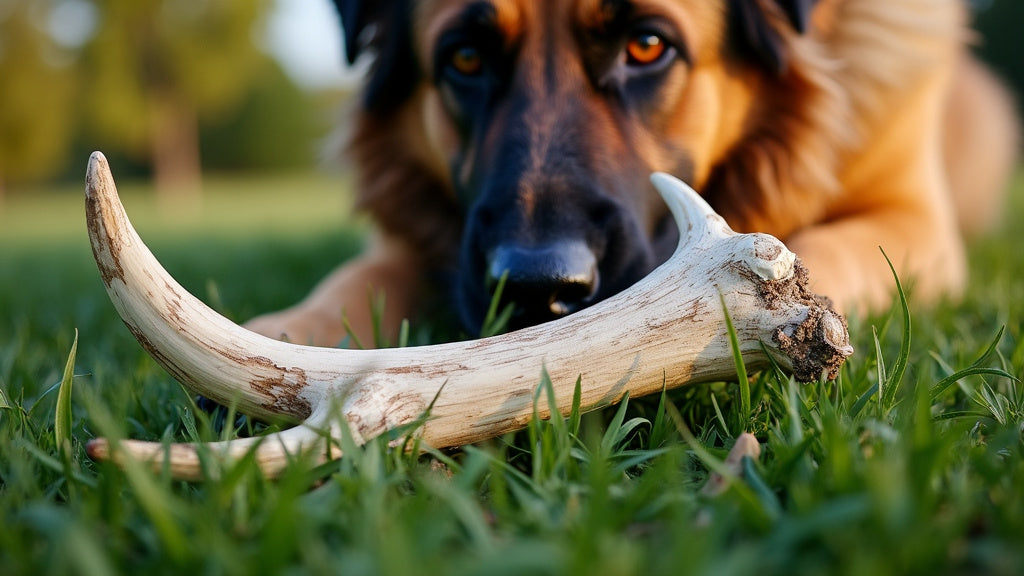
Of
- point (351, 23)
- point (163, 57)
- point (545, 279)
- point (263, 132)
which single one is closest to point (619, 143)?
point (545, 279)

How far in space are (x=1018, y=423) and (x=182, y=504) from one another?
1.21m

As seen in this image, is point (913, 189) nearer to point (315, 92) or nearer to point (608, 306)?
point (608, 306)

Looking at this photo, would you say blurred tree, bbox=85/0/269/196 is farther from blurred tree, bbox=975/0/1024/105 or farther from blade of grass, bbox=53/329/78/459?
blade of grass, bbox=53/329/78/459

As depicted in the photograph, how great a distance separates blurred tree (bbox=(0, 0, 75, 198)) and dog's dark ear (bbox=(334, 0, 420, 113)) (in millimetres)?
26616

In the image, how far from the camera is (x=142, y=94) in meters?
24.1

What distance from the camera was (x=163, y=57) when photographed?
2350cm

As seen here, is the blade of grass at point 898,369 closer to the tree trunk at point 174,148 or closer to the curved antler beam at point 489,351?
the curved antler beam at point 489,351

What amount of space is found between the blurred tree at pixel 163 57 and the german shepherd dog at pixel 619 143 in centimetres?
2297

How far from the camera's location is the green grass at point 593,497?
0.77 metres

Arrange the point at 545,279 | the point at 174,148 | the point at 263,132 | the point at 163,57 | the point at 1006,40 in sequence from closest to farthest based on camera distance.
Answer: the point at 545,279
the point at 1006,40
the point at 163,57
the point at 174,148
the point at 263,132

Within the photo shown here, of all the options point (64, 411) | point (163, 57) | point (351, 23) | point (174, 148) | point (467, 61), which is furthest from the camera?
point (174, 148)

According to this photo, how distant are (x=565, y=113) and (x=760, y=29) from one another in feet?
2.58

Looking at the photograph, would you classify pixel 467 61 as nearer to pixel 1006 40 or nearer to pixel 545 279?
pixel 545 279

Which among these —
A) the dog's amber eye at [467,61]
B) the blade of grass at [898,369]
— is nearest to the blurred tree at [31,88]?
the dog's amber eye at [467,61]
